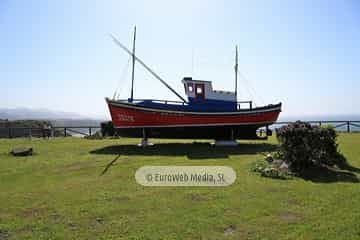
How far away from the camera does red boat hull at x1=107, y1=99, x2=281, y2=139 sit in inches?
576

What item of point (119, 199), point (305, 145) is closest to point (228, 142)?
point (305, 145)

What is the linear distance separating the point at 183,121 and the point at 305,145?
7165 mm

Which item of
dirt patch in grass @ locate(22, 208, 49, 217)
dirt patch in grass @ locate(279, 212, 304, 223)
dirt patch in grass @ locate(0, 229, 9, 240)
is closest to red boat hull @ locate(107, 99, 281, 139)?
dirt patch in grass @ locate(22, 208, 49, 217)

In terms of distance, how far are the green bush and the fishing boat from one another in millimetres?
5977

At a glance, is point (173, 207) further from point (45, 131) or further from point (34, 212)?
point (45, 131)

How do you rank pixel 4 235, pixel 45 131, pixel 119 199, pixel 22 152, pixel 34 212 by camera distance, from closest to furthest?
pixel 4 235 < pixel 34 212 < pixel 119 199 < pixel 22 152 < pixel 45 131

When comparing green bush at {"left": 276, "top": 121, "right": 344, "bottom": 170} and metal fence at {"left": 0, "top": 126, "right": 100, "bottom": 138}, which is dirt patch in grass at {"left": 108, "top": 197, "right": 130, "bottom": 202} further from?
metal fence at {"left": 0, "top": 126, "right": 100, "bottom": 138}

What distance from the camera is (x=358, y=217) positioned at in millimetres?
→ 4746

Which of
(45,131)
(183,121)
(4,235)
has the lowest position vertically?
(4,235)

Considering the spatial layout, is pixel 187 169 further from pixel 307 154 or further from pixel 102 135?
pixel 102 135

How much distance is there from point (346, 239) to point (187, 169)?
17.4 feet

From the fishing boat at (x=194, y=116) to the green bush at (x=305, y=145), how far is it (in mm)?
5977

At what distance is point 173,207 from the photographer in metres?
5.49

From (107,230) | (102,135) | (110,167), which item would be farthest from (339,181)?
(102,135)
